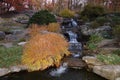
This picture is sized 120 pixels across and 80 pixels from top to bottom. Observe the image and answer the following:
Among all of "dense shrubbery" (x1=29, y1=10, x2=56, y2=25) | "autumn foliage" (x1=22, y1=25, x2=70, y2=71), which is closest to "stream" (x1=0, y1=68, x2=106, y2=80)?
"autumn foliage" (x1=22, y1=25, x2=70, y2=71)

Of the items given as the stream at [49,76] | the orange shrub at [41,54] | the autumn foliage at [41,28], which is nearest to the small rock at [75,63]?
the stream at [49,76]

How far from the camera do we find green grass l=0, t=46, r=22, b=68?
30.0 feet

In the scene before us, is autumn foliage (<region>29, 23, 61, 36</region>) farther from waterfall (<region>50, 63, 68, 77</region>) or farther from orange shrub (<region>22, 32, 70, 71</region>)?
waterfall (<region>50, 63, 68, 77</region>)

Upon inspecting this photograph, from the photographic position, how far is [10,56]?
9.73 meters

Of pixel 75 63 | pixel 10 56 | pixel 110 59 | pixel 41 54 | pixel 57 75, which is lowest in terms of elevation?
pixel 57 75

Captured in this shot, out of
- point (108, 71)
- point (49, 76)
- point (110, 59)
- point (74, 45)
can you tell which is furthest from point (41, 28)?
point (108, 71)

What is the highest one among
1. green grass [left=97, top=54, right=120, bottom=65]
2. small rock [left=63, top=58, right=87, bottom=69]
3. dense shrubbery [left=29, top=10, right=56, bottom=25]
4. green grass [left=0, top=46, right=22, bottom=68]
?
dense shrubbery [left=29, top=10, right=56, bottom=25]

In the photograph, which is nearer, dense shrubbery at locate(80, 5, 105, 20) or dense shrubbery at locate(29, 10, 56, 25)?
dense shrubbery at locate(29, 10, 56, 25)

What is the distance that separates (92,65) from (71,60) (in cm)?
120

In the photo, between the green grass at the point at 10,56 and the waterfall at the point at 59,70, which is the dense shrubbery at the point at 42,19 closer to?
the green grass at the point at 10,56

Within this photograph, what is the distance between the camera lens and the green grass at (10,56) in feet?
30.0

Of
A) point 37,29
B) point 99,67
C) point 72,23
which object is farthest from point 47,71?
point 72,23

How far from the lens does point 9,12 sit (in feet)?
65.3

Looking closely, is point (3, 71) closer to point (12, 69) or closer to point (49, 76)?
point (12, 69)
